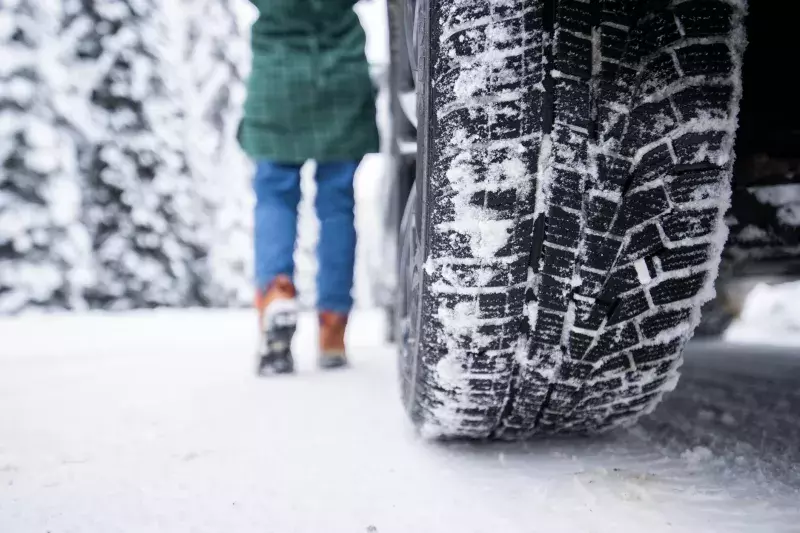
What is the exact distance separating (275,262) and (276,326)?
19cm

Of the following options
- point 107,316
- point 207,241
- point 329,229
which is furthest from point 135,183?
point 329,229

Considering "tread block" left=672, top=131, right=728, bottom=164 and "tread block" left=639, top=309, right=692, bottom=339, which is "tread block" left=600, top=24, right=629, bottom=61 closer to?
"tread block" left=672, top=131, right=728, bottom=164

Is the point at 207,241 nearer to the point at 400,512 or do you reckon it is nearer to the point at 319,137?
the point at 319,137

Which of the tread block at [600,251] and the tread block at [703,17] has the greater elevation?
the tread block at [703,17]

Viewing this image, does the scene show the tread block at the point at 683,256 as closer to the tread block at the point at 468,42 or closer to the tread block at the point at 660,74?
the tread block at the point at 660,74

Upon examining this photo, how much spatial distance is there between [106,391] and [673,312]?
136 centimetres

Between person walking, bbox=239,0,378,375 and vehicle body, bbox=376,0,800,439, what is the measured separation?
0.98 m

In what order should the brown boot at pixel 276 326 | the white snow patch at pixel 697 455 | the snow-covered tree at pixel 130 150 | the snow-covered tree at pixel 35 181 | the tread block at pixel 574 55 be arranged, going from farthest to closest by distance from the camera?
the snow-covered tree at pixel 130 150, the snow-covered tree at pixel 35 181, the brown boot at pixel 276 326, the white snow patch at pixel 697 455, the tread block at pixel 574 55

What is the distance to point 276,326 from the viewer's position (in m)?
1.57

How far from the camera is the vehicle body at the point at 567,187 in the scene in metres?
0.58

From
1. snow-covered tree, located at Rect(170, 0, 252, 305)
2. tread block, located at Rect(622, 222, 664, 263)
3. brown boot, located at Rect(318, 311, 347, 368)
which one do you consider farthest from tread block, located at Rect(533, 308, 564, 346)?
snow-covered tree, located at Rect(170, 0, 252, 305)

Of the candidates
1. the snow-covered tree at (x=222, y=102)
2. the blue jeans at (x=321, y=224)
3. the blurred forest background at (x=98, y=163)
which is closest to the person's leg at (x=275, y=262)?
the blue jeans at (x=321, y=224)

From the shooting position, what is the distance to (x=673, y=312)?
64 cm

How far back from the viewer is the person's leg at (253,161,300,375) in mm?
1574
